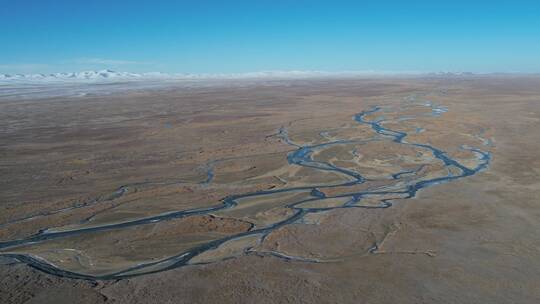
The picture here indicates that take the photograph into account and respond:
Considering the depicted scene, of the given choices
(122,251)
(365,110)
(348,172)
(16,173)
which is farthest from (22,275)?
(365,110)

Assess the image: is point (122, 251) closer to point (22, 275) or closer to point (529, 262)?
point (22, 275)

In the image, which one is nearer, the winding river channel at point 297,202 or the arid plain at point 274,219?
the arid plain at point 274,219

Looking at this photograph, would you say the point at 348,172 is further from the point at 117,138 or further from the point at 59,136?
the point at 59,136

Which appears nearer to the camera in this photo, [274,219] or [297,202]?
[274,219]

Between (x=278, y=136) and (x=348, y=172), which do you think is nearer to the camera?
(x=348, y=172)

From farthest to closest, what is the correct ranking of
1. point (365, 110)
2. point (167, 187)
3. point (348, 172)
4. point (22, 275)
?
point (365, 110), point (348, 172), point (167, 187), point (22, 275)

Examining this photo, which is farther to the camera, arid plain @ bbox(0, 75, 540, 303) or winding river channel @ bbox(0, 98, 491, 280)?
winding river channel @ bbox(0, 98, 491, 280)

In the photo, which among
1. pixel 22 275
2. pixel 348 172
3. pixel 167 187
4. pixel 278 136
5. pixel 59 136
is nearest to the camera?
pixel 22 275

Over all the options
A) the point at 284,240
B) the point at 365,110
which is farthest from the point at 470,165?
the point at 365,110
